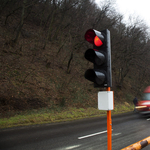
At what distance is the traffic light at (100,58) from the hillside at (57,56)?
9.46 m

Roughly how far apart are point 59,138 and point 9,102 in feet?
20.5

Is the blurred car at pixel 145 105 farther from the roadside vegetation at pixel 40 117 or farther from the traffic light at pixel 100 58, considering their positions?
the traffic light at pixel 100 58

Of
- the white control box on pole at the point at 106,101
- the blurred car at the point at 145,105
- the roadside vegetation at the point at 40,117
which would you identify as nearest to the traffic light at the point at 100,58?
the white control box on pole at the point at 106,101

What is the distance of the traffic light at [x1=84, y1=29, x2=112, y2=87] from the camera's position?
316 centimetres

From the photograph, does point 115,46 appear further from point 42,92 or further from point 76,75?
point 42,92

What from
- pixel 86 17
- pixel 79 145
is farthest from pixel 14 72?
pixel 86 17

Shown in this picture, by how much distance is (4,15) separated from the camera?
2373 centimetres

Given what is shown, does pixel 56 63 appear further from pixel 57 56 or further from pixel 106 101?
pixel 106 101

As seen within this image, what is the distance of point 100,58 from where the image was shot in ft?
10.6

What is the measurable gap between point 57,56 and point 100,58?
2005 cm

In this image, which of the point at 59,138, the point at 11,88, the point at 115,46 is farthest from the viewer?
the point at 115,46

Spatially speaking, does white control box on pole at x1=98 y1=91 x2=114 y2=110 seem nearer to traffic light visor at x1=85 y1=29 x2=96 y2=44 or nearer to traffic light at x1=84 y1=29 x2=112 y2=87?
traffic light at x1=84 y1=29 x2=112 y2=87

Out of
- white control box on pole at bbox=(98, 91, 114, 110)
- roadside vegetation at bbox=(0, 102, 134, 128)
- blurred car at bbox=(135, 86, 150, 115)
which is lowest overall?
roadside vegetation at bbox=(0, 102, 134, 128)

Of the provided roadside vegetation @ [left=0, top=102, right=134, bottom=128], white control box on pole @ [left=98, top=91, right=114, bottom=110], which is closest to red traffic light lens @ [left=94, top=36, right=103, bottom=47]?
white control box on pole @ [left=98, top=91, right=114, bottom=110]
